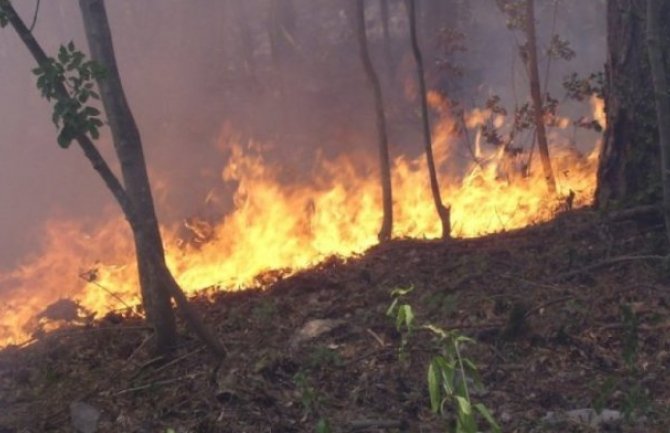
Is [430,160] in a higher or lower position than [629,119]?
higher

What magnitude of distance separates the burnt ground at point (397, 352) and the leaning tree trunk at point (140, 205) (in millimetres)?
300

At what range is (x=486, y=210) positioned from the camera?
12.9 metres

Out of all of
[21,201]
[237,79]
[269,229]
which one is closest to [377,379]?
[269,229]

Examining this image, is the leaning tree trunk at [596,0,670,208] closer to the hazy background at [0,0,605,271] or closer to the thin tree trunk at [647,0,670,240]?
the thin tree trunk at [647,0,670,240]

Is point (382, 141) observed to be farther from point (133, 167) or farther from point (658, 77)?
point (658, 77)

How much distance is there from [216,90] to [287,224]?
14.8 metres

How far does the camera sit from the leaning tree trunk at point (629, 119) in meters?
6.98

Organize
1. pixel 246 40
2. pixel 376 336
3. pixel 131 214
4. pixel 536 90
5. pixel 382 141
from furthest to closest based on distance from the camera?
1. pixel 246 40
2. pixel 382 141
3. pixel 536 90
4. pixel 376 336
5. pixel 131 214

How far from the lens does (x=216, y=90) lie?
2988cm

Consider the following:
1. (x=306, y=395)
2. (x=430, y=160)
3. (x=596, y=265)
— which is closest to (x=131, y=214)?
(x=306, y=395)

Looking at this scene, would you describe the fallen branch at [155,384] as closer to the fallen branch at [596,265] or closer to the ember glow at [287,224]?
the ember glow at [287,224]

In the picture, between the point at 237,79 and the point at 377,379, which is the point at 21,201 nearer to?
the point at 237,79

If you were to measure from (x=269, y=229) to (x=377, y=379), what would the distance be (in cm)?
1188

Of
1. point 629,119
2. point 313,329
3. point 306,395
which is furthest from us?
point 629,119
